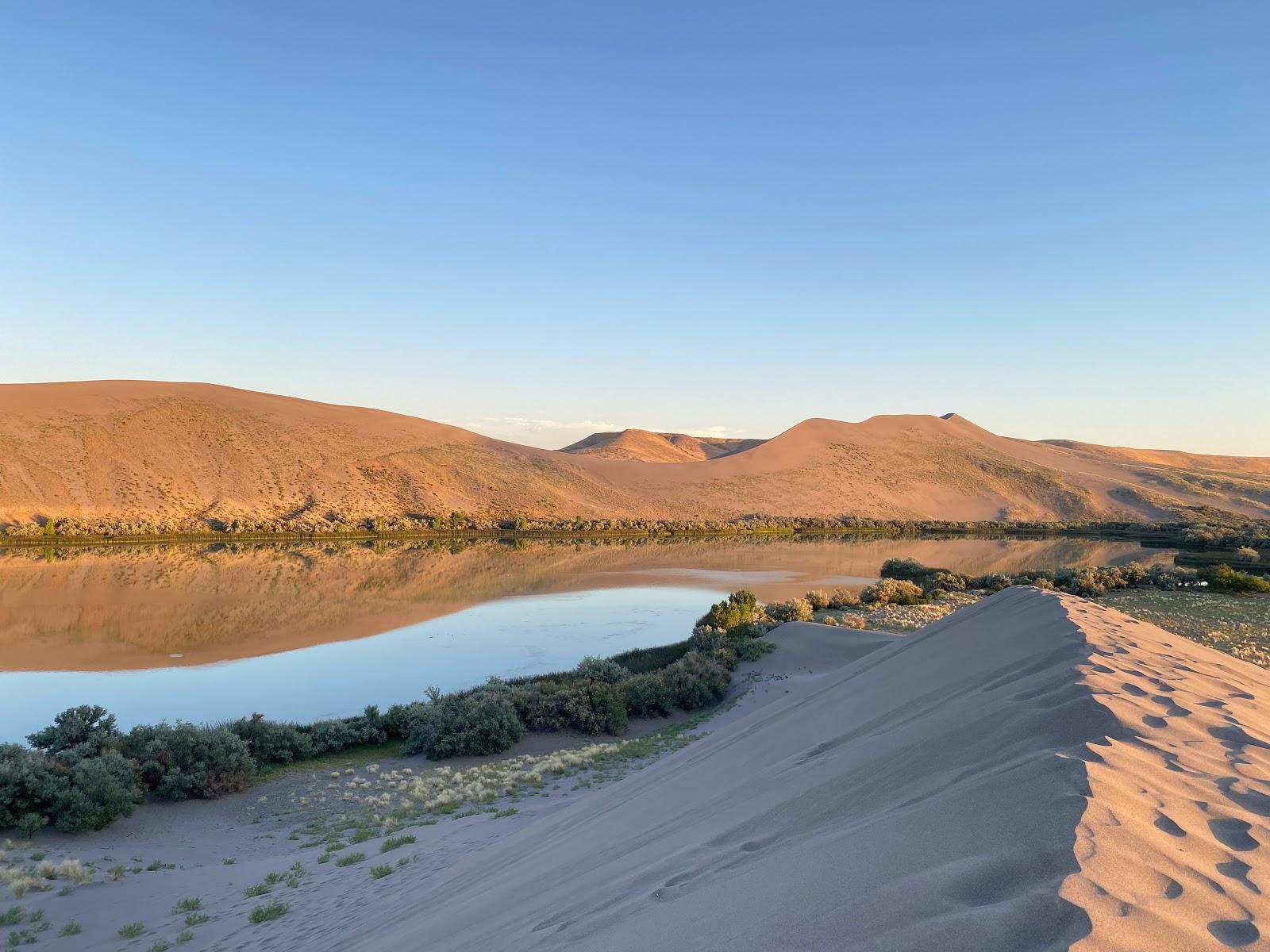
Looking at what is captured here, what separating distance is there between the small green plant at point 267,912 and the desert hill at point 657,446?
127 m

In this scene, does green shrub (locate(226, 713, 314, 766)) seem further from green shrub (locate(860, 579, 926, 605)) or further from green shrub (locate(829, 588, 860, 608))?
green shrub (locate(860, 579, 926, 605))

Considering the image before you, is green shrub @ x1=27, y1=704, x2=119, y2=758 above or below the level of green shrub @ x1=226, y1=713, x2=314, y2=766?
above

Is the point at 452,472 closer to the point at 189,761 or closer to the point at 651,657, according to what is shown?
the point at 651,657

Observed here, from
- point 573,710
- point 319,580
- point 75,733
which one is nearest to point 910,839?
point 573,710

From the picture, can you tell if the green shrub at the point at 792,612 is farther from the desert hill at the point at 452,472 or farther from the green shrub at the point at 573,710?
the desert hill at the point at 452,472

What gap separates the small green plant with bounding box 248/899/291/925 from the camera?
16.7 feet

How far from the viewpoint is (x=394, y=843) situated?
6.69m

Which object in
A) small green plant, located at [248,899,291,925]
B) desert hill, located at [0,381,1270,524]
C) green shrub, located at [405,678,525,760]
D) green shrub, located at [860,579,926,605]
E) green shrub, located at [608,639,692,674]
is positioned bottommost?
green shrub, located at [608,639,692,674]

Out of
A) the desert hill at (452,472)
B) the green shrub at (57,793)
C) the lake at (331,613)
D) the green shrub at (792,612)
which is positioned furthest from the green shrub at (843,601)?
the desert hill at (452,472)

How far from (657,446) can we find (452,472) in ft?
288

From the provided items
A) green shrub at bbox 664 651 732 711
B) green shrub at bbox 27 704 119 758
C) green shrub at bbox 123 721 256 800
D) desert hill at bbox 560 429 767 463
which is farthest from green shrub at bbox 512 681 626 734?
desert hill at bbox 560 429 767 463

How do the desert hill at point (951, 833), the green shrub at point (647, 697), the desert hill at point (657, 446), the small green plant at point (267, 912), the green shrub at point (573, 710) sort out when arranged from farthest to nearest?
the desert hill at point (657, 446)
the green shrub at point (647, 697)
the green shrub at point (573, 710)
the small green plant at point (267, 912)
the desert hill at point (951, 833)

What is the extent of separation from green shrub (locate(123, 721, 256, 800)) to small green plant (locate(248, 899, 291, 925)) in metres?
4.44

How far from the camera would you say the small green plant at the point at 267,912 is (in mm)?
5082
